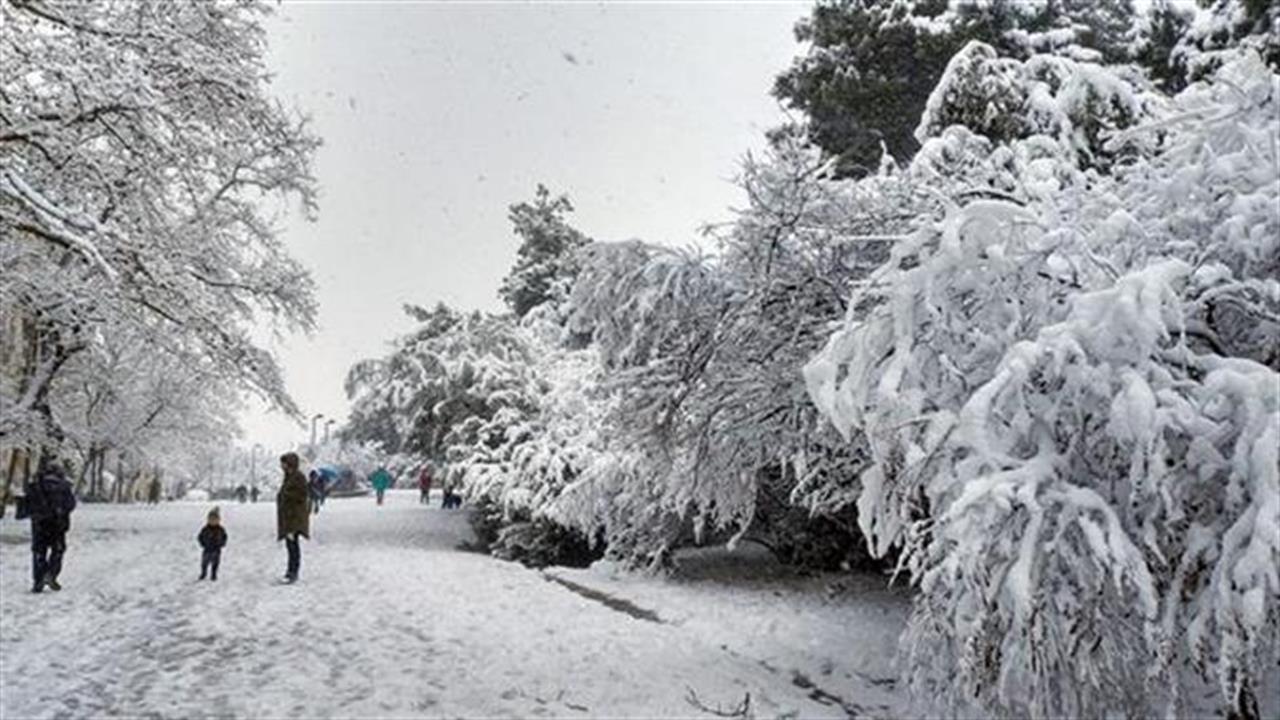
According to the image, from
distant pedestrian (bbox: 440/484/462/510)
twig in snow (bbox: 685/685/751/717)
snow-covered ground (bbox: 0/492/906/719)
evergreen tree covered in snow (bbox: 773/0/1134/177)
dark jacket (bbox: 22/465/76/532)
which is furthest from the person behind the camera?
distant pedestrian (bbox: 440/484/462/510)

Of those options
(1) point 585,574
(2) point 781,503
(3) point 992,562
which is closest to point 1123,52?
(2) point 781,503

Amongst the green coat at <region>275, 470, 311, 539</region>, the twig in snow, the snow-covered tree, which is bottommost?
the twig in snow

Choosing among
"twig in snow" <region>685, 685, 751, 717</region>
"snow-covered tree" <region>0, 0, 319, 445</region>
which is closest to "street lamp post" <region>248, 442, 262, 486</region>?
"snow-covered tree" <region>0, 0, 319, 445</region>

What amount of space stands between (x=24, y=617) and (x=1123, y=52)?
1887cm

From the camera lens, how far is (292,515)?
44.6 ft

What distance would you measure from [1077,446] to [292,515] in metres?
11.6

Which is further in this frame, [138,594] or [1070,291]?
[138,594]

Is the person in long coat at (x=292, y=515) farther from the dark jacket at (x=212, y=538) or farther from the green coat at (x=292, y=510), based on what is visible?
the dark jacket at (x=212, y=538)

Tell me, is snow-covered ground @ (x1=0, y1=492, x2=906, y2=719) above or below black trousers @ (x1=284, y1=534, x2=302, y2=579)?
below

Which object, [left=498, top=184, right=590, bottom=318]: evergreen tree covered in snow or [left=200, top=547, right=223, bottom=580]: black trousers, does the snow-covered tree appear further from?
[left=498, top=184, right=590, bottom=318]: evergreen tree covered in snow

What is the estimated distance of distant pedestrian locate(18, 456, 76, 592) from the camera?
12.1 meters

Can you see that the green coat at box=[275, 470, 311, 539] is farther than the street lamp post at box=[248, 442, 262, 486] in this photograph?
No

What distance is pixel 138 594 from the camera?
40.4 feet

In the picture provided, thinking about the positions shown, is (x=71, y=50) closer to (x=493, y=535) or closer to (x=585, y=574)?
(x=585, y=574)
